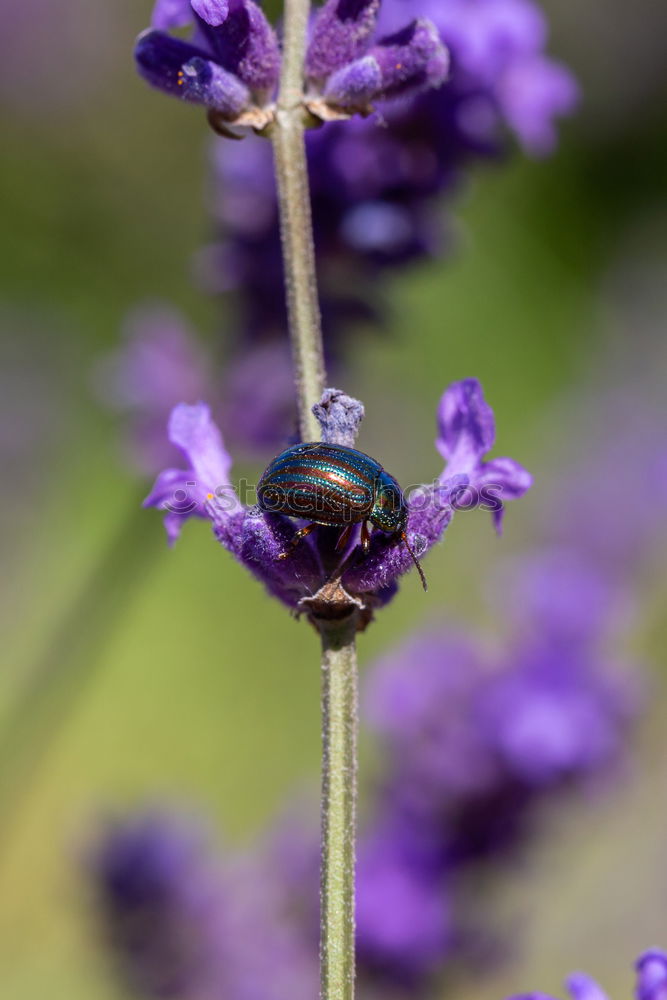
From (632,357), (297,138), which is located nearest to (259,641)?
(632,357)

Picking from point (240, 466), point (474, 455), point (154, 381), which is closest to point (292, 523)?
point (474, 455)

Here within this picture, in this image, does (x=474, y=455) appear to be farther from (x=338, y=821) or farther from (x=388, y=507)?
(x=338, y=821)

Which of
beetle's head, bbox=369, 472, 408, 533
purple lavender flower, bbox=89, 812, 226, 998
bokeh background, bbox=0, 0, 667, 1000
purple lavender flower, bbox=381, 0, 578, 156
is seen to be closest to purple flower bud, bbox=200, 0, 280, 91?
beetle's head, bbox=369, 472, 408, 533

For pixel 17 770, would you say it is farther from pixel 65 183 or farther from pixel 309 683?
pixel 65 183

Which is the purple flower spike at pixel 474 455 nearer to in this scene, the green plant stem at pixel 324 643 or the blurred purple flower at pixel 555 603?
the green plant stem at pixel 324 643

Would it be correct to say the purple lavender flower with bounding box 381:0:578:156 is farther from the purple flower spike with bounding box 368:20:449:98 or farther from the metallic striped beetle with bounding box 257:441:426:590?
the metallic striped beetle with bounding box 257:441:426:590

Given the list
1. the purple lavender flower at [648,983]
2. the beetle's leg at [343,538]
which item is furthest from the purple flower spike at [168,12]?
the purple lavender flower at [648,983]

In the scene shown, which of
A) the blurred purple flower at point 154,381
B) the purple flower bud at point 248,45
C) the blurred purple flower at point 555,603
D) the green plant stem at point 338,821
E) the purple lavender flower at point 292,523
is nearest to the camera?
the green plant stem at point 338,821
